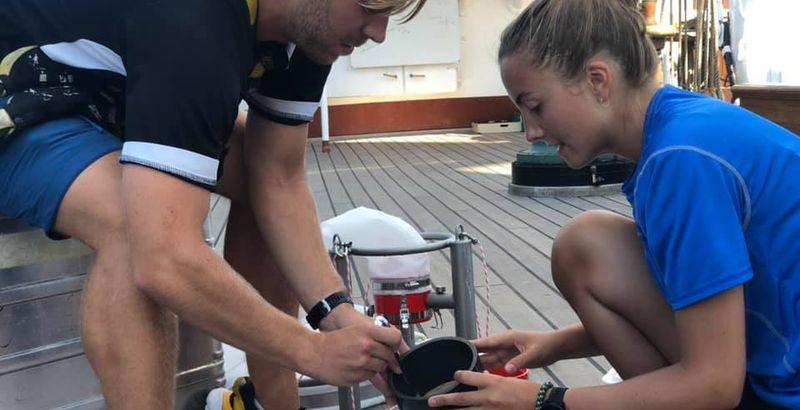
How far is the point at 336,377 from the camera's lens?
149 centimetres

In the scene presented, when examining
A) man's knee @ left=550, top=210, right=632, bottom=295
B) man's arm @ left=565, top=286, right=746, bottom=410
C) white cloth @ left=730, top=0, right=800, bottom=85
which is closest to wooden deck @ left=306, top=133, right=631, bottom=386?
man's knee @ left=550, top=210, right=632, bottom=295

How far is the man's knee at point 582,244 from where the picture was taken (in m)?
1.65

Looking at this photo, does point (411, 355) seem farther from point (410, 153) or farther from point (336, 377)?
point (410, 153)

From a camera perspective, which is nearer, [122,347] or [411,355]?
[122,347]

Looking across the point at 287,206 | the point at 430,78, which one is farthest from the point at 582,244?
the point at 430,78

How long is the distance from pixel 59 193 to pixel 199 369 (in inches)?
27.2

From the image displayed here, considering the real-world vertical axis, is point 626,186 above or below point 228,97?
below

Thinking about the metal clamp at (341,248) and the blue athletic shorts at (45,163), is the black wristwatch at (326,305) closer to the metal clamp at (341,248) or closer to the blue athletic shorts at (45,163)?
the metal clamp at (341,248)

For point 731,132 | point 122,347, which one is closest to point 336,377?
point 122,347

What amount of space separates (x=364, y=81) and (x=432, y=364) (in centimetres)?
952

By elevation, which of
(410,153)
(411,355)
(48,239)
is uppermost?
(48,239)

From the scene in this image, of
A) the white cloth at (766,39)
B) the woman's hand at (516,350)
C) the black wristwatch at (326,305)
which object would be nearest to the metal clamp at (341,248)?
the black wristwatch at (326,305)

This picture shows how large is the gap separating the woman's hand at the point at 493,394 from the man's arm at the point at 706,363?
19 centimetres

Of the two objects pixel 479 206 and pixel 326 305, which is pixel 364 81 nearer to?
pixel 479 206
